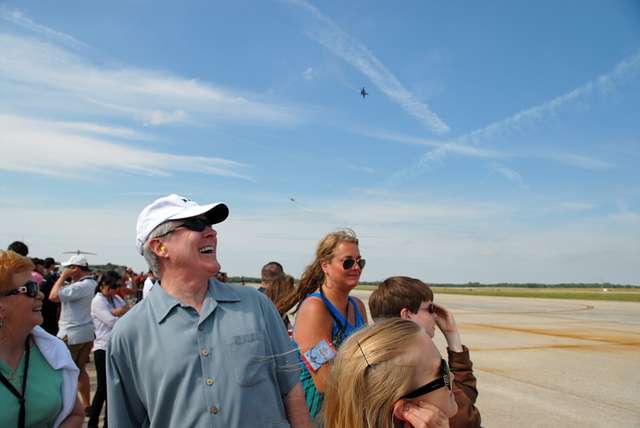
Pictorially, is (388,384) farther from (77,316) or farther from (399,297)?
(77,316)

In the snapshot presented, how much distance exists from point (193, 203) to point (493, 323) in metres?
18.5

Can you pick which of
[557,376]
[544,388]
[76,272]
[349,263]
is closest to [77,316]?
[76,272]

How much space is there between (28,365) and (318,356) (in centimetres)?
161

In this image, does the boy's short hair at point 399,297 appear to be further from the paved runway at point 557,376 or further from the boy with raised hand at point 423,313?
the paved runway at point 557,376

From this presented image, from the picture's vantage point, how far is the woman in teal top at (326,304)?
3008 millimetres

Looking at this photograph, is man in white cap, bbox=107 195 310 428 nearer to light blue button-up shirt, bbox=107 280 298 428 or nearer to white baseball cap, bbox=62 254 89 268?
light blue button-up shirt, bbox=107 280 298 428

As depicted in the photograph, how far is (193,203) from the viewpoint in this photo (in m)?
2.40

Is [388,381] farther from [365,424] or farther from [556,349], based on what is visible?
[556,349]

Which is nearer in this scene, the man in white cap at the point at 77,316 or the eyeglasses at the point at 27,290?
the eyeglasses at the point at 27,290

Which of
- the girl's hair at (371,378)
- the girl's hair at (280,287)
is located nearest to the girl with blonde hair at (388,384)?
the girl's hair at (371,378)

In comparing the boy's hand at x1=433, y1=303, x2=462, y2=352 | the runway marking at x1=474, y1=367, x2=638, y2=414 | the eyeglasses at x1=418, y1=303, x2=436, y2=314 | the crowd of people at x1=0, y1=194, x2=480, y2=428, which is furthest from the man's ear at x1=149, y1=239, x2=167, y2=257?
the runway marking at x1=474, y1=367, x2=638, y2=414

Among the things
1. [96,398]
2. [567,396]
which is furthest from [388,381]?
[567,396]

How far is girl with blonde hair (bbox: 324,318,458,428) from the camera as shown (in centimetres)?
153

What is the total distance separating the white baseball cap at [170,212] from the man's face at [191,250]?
0.05 meters
